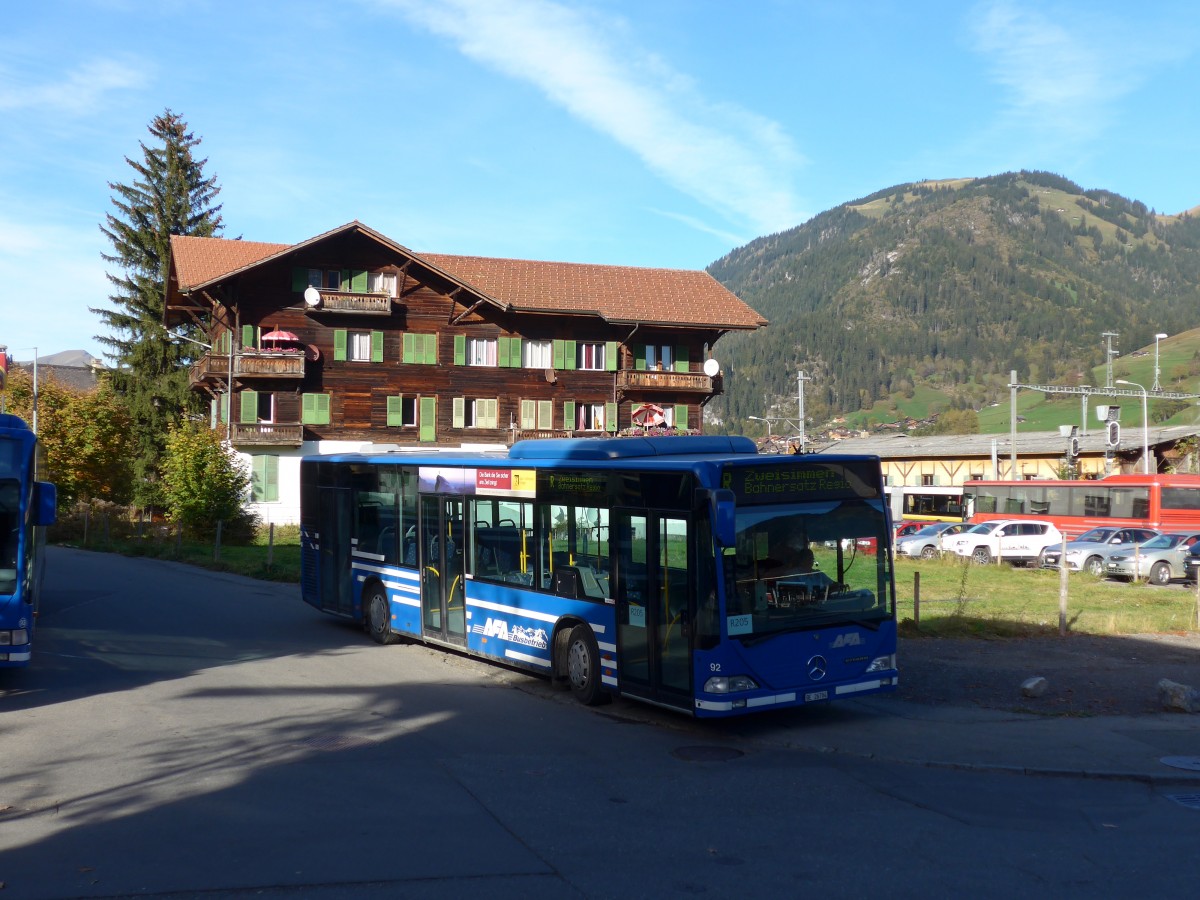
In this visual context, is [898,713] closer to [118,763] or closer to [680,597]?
[680,597]

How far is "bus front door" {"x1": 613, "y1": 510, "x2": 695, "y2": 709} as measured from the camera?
11.2 metres

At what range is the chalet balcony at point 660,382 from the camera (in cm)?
5706

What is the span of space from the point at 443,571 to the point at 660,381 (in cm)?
4231

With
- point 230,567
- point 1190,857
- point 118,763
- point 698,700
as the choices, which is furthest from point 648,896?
point 230,567

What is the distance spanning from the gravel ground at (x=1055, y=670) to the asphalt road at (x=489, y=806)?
74.7 inches

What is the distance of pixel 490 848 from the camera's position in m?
7.43

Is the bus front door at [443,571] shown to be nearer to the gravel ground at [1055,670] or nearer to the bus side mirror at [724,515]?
→ the bus side mirror at [724,515]

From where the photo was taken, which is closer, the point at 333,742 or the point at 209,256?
the point at 333,742

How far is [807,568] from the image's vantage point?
37.5 ft

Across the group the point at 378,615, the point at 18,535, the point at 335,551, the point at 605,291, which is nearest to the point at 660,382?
the point at 605,291

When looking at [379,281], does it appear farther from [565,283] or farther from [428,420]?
[565,283]

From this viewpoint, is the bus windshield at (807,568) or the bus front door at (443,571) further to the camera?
the bus front door at (443,571)

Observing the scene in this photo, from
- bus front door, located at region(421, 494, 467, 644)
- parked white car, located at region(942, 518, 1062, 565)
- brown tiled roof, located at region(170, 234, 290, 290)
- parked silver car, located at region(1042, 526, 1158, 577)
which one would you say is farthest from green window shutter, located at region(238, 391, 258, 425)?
bus front door, located at region(421, 494, 467, 644)

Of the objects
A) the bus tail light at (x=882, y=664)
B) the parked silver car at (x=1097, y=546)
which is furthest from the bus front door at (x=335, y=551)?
the parked silver car at (x=1097, y=546)
